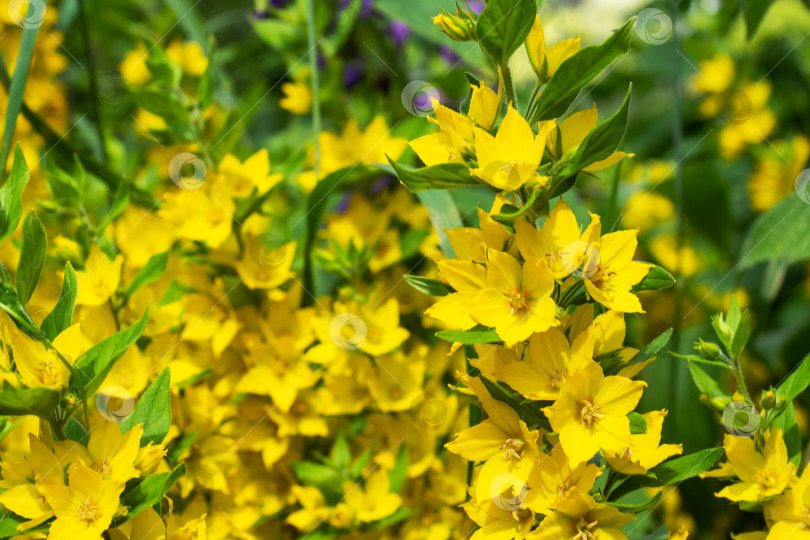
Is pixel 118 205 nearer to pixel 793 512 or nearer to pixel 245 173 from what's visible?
pixel 245 173

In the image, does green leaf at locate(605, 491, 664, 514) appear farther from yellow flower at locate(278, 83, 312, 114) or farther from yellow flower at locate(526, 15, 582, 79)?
yellow flower at locate(278, 83, 312, 114)

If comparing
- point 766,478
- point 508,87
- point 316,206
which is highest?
point 508,87

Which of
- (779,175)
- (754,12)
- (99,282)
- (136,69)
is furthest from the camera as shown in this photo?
(779,175)

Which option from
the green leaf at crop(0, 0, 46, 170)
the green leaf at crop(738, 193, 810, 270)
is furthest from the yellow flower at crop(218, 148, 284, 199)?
the green leaf at crop(738, 193, 810, 270)

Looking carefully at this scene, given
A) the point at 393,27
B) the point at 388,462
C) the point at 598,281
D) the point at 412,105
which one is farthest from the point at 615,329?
the point at 393,27

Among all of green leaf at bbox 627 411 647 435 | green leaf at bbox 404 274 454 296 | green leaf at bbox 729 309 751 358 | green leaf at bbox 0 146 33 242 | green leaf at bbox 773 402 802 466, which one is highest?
green leaf at bbox 0 146 33 242

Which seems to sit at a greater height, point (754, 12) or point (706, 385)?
point (754, 12)

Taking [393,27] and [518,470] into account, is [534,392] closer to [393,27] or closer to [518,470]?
[518,470]

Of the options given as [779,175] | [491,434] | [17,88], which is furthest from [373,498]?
[779,175]

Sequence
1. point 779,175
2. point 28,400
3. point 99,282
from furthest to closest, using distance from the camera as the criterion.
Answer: point 779,175
point 99,282
point 28,400
